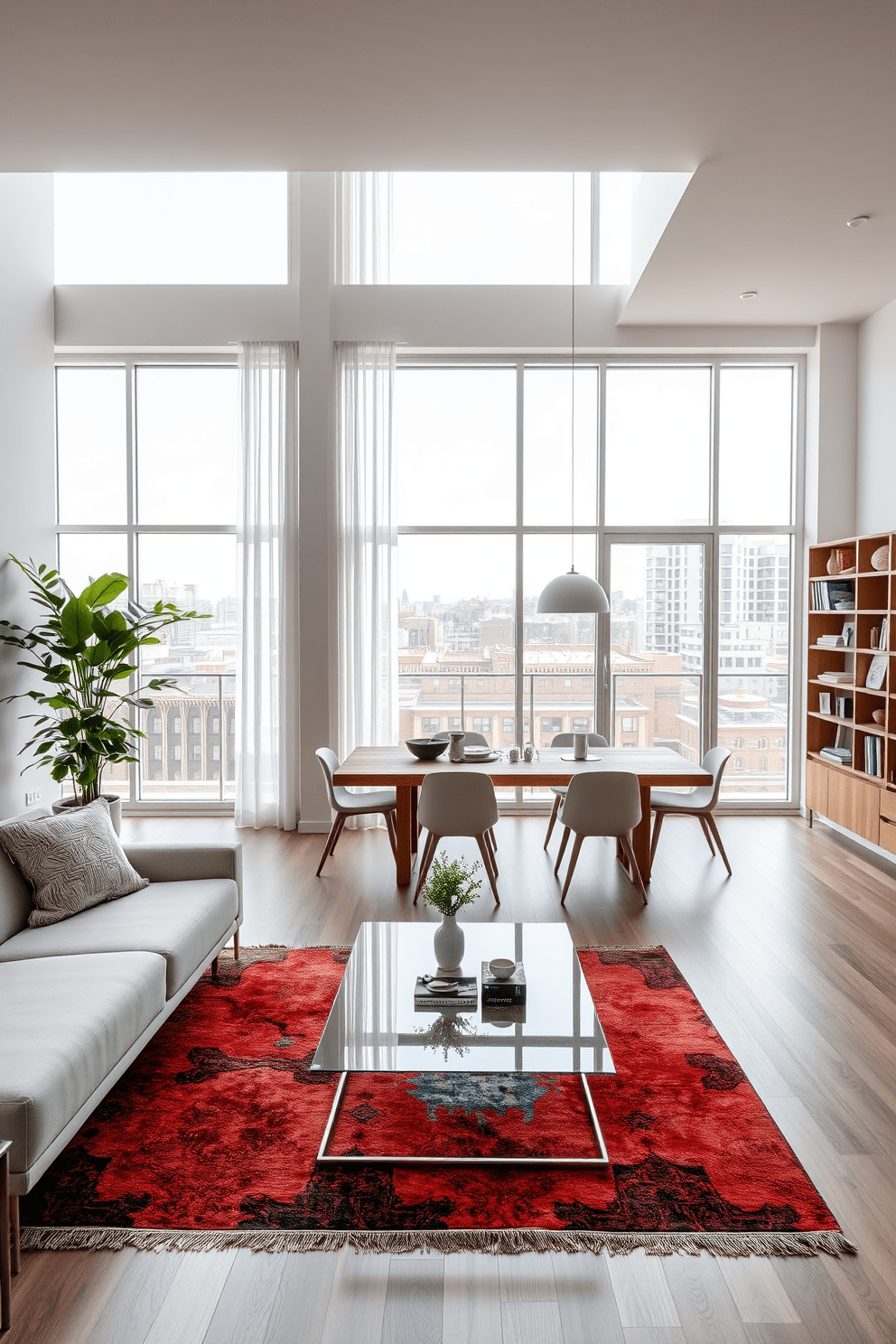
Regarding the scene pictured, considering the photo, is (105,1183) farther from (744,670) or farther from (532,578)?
(744,670)

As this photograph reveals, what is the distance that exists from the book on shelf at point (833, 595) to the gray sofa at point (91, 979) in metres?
4.38

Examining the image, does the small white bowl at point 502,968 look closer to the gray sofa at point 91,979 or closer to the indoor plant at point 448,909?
the indoor plant at point 448,909

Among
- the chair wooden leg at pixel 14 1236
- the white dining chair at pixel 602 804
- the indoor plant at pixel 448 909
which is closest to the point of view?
the chair wooden leg at pixel 14 1236

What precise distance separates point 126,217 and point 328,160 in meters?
3.28

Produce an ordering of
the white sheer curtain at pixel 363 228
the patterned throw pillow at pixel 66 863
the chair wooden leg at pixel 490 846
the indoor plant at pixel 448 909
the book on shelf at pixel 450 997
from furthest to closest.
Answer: the white sheer curtain at pixel 363 228, the chair wooden leg at pixel 490 846, the patterned throw pillow at pixel 66 863, the indoor plant at pixel 448 909, the book on shelf at pixel 450 997

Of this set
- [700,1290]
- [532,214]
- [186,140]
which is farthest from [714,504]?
[700,1290]

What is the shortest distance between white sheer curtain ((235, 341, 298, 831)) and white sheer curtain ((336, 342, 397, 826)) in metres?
0.34

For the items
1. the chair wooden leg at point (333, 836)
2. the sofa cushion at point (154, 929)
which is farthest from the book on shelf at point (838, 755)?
the sofa cushion at point (154, 929)

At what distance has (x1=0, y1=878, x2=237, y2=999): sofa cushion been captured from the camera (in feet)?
10.0

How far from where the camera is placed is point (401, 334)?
6520 mm

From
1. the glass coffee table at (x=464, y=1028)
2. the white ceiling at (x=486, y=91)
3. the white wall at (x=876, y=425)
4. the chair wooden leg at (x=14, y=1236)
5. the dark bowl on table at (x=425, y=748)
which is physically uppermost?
the white ceiling at (x=486, y=91)

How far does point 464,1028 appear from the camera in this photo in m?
2.66

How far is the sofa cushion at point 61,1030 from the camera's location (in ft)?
6.79

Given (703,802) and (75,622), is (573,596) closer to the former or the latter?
(703,802)
